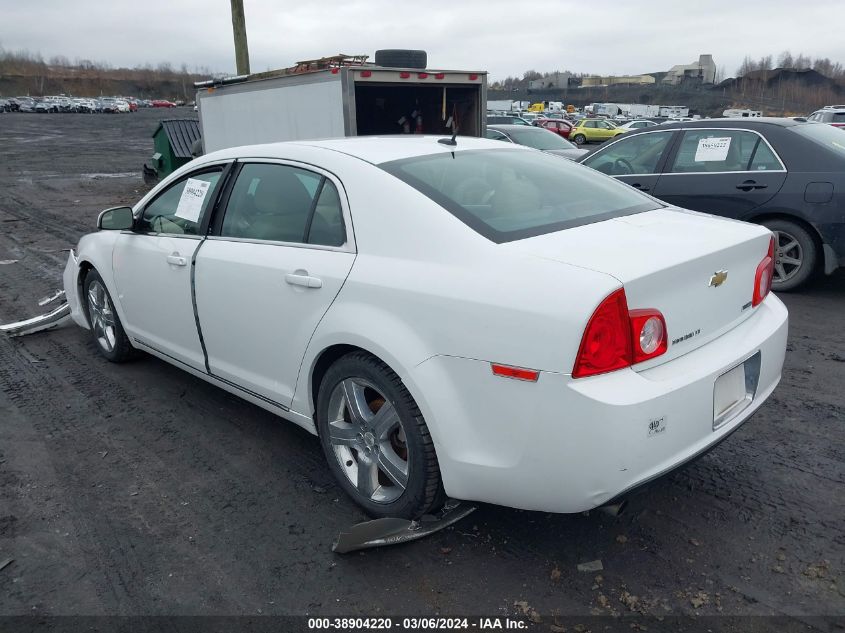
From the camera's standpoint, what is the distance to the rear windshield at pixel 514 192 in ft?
9.06

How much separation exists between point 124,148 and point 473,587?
3195 centimetres

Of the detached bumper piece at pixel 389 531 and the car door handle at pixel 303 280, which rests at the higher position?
the car door handle at pixel 303 280

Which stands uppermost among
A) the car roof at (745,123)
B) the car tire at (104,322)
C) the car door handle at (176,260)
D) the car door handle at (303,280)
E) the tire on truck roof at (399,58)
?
the tire on truck roof at (399,58)

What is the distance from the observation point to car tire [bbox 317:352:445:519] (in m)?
2.64

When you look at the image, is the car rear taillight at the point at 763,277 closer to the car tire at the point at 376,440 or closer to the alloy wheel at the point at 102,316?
the car tire at the point at 376,440

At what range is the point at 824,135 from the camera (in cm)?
638

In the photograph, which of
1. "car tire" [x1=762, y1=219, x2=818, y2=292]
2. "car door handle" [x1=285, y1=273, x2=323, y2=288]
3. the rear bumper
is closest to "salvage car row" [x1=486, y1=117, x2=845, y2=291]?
"car tire" [x1=762, y1=219, x2=818, y2=292]

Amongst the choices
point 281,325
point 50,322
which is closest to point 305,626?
point 281,325

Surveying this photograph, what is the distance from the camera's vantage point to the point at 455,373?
2.44 m

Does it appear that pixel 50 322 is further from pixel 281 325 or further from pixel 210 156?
pixel 281 325

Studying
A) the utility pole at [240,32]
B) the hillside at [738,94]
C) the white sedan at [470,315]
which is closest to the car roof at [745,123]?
the white sedan at [470,315]

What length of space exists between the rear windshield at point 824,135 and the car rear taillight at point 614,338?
196 inches

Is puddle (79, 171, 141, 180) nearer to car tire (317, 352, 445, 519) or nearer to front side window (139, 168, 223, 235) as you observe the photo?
front side window (139, 168, 223, 235)

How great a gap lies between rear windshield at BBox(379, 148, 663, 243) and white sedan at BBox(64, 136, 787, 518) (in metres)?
0.01
